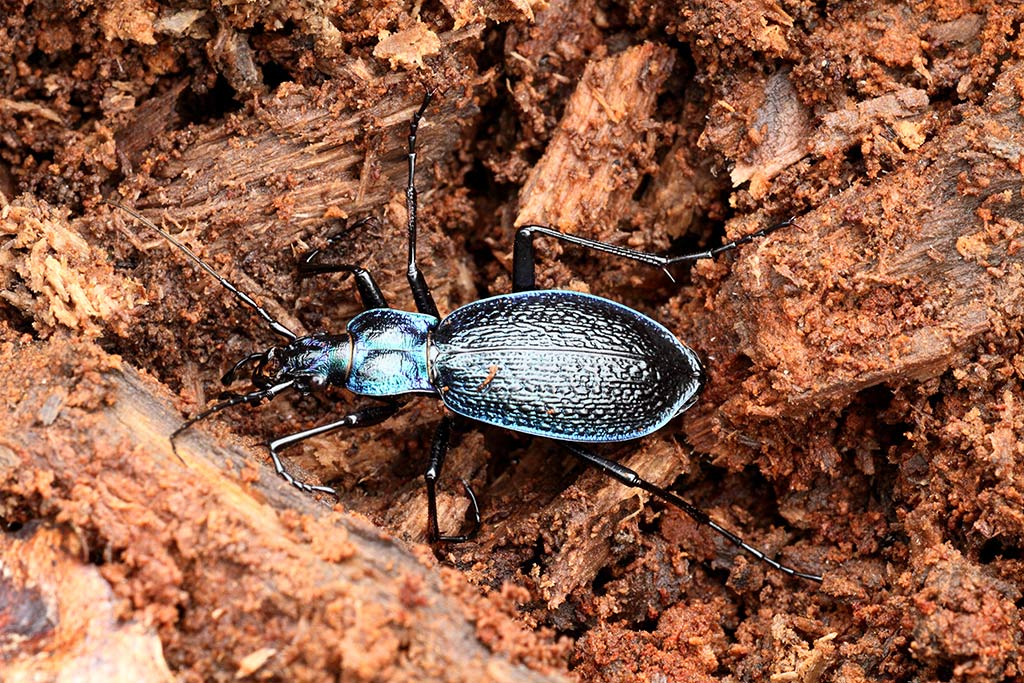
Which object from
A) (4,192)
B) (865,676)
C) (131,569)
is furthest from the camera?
(4,192)

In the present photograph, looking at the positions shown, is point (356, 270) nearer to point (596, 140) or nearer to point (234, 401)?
point (234, 401)

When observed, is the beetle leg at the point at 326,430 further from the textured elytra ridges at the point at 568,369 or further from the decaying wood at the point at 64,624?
the decaying wood at the point at 64,624

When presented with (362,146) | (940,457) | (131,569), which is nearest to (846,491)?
(940,457)

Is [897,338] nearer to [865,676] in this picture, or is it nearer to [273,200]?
[865,676]

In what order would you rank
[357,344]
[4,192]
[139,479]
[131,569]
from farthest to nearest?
1. [357,344]
2. [4,192]
3. [139,479]
4. [131,569]

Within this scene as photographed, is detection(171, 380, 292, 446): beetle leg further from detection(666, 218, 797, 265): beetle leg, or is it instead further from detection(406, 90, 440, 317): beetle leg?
detection(666, 218, 797, 265): beetle leg

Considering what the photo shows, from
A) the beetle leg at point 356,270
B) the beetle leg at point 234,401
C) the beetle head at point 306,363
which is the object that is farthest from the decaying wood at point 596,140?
the beetle leg at point 234,401

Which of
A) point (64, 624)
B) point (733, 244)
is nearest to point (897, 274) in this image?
point (733, 244)
